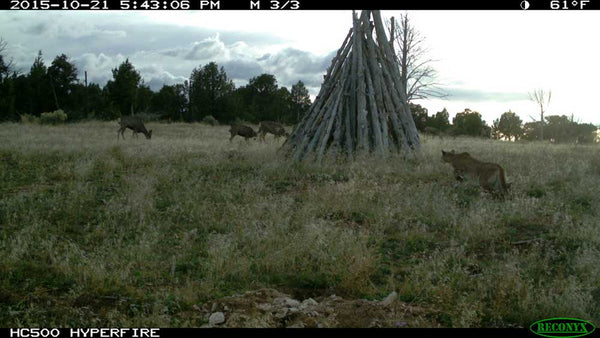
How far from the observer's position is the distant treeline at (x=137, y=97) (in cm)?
3406

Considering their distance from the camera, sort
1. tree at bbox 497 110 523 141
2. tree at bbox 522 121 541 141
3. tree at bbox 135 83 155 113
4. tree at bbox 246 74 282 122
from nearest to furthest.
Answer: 1. tree at bbox 522 121 541 141
2. tree at bbox 497 110 523 141
3. tree at bbox 135 83 155 113
4. tree at bbox 246 74 282 122

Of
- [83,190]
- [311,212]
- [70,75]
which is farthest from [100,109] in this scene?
[311,212]

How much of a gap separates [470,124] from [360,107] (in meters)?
24.2

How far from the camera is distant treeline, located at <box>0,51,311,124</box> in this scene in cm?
3406

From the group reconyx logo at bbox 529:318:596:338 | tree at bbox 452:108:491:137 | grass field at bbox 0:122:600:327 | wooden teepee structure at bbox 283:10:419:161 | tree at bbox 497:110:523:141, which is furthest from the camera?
tree at bbox 497:110:523:141

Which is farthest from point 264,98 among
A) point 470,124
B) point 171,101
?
point 470,124

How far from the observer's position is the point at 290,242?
5.04 metres

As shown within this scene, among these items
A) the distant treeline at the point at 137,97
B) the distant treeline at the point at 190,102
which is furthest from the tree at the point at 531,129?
the distant treeline at the point at 137,97

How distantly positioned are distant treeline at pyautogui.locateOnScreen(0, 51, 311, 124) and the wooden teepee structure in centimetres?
2199

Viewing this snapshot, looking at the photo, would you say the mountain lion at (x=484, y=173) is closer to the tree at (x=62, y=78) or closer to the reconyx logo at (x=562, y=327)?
the reconyx logo at (x=562, y=327)

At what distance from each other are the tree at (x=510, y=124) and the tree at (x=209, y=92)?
2111cm

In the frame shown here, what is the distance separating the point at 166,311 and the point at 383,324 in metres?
1.60

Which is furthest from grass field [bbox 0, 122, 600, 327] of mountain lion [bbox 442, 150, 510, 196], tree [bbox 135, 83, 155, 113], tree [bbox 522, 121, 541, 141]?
tree [bbox 135, 83, 155, 113]

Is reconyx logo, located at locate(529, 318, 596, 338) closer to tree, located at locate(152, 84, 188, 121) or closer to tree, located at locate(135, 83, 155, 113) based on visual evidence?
tree, located at locate(135, 83, 155, 113)
